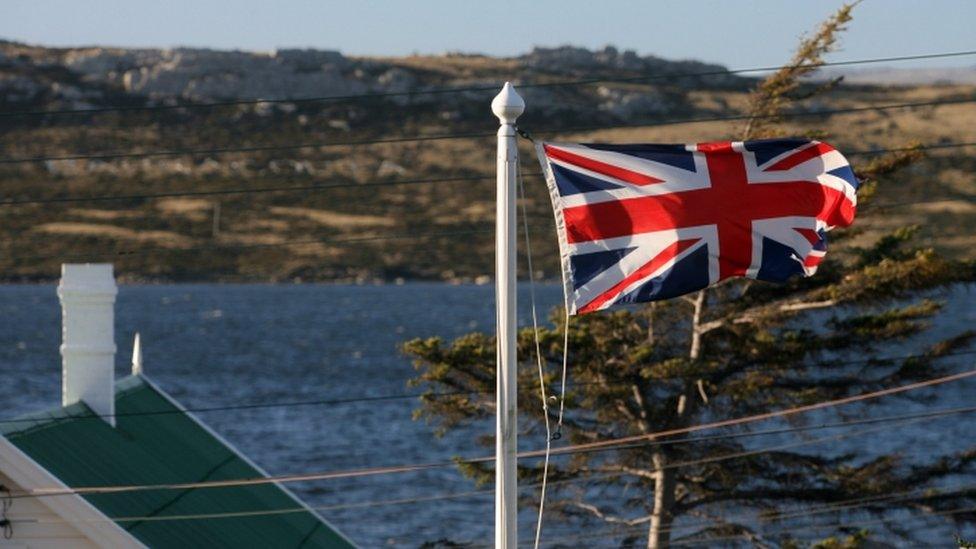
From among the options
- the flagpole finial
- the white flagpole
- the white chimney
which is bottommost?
the white chimney

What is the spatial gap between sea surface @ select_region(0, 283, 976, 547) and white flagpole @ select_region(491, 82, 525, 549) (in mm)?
8795

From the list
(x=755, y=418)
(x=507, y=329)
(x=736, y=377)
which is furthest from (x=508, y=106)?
(x=736, y=377)

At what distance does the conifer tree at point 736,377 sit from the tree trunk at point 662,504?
0.03 m

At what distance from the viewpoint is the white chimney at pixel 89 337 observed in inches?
830

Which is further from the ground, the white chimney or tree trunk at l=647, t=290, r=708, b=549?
the white chimney

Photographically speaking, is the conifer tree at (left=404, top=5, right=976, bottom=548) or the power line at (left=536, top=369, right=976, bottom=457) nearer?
the power line at (left=536, top=369, right=976, bottom=457)

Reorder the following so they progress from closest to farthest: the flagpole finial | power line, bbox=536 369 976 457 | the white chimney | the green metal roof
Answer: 1. the flagpole finial
2. the green metal roof
3. power line, bbox=536 369 976 457
4. the white chimney

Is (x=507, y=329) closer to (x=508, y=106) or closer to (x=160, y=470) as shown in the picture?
(x=508, y=106)

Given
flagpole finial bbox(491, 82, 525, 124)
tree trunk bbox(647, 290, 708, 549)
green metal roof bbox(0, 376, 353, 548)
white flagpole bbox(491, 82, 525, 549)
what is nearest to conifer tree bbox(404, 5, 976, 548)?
tree trunk bbox(647, 290, 708, 549)

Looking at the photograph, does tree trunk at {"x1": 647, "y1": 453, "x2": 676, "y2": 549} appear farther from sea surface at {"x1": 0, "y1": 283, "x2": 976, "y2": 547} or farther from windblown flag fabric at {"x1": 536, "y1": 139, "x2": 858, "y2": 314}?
windblown flag fabric at {"x1": 536, "y1": 139, "x2": 858, "y2": 314}

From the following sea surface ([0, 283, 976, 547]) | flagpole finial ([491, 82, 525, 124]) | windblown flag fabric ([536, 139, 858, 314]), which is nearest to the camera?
flagpole finial ([491, 82, 525, 124])

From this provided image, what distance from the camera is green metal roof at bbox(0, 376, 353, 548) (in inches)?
733

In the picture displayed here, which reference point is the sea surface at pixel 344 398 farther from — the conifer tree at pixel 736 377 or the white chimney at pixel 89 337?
the white chimney at pixel 89 337

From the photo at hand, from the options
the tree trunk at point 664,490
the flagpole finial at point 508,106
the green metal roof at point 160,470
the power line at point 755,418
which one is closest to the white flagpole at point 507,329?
the flagpole finial at point 508,106
